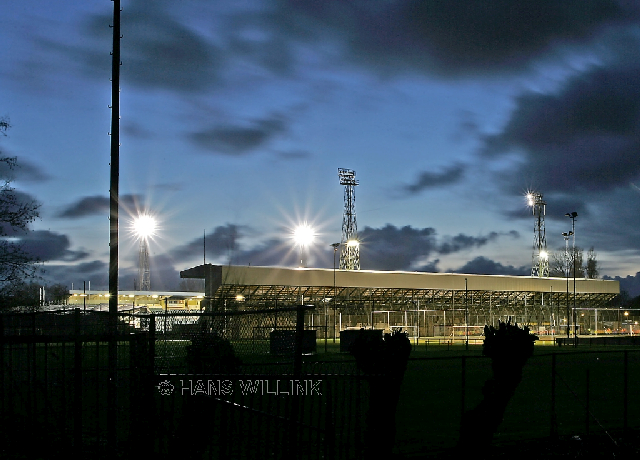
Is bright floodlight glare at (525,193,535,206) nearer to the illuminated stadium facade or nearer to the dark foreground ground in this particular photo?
the illuminated stadium facade

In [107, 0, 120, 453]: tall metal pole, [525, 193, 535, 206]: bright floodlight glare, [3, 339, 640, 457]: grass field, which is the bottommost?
[3, 339, 640, 457]: grass field

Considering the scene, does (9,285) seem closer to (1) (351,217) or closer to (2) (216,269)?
(2) (216,269)

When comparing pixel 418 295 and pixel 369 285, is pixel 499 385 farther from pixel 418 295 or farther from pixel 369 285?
pixel 418 295

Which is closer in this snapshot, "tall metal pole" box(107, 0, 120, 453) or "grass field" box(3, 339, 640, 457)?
"grass field" box(3, 339, 640, 457)

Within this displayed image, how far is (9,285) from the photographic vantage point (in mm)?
19281

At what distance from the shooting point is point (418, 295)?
86125 mm

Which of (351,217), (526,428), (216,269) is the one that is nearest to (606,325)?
(351,217)

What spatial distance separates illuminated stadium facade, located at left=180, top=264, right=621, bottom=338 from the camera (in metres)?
72.7

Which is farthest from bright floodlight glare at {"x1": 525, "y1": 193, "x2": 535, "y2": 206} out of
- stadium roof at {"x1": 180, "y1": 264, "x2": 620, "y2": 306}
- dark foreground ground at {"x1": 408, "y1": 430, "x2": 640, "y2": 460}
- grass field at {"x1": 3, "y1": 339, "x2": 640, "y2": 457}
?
dark foreground ground at {"x1": 408, "y1": 430, "x2": 640, "y2": 460}

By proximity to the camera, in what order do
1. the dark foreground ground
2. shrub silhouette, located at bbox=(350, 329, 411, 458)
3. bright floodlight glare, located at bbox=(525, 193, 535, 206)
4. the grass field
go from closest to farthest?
shrub silhouette, located at bbox=(350, 329, 411, 458) → the dark foreground ground → the grass field → bright floodlight glare, located at bbox=(525, 193, 535, 206)

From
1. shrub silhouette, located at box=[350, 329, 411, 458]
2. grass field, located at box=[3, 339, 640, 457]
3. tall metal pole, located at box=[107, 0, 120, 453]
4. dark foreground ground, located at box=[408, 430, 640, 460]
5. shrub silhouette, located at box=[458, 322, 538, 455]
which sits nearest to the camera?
shrub silhouette, located at box=[350, 329, 411, 458]

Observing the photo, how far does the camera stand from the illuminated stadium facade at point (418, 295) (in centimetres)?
7269

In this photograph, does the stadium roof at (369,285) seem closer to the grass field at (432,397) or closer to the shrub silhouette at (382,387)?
the grass field at (432,397)

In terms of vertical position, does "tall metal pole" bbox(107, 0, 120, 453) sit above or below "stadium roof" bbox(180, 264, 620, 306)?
above
